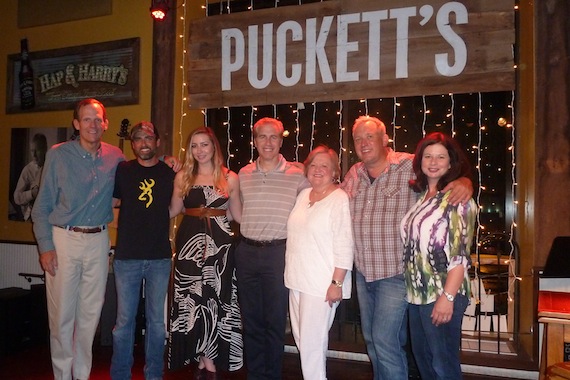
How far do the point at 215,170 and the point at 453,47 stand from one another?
1898 millimetres

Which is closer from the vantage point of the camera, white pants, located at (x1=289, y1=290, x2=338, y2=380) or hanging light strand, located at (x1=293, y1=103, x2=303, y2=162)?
white pants, located at (x1=289, y1=290, x2=338, y2=380)

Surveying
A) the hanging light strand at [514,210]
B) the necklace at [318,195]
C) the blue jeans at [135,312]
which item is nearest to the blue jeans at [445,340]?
the necklace at [318,195]

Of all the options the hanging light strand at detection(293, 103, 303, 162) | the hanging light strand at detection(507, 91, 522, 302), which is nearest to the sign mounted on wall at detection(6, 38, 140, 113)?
the hanging light strand at detection(293, 103, 303, 162)

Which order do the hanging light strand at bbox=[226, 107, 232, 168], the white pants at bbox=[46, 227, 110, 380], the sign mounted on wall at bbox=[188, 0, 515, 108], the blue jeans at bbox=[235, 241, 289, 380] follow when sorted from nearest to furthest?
the blue jeans at bbox=[235, 241, 289, 380], the white pants at bbox=[46, 227, 110, 380], the sign mounted on wall at bbox=[188, 0, 515, 108], the hanging light strand at bbox=[226, 107, 232, 168]

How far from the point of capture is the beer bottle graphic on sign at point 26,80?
4941mm

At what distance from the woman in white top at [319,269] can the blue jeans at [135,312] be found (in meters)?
0.91

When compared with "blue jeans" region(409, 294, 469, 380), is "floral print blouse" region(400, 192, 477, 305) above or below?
above

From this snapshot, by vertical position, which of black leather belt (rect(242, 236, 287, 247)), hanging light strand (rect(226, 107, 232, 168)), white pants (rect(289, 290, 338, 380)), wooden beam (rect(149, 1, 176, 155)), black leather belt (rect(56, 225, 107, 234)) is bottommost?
white pants (rect(289, 290, 338, 380))

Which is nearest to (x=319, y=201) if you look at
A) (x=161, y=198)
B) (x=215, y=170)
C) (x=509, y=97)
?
(x=215, y=170)

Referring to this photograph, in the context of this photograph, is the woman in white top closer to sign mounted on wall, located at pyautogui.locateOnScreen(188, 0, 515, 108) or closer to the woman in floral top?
the woman in floral top

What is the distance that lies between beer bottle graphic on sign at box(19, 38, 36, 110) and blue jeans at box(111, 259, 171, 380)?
2.86 metres

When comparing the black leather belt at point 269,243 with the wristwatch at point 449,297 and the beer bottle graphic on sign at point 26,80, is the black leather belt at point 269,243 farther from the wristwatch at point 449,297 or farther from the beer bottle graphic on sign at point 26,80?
the beer bottle graphic on sign at point 26,80

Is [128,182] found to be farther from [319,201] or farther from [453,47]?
[453,47]

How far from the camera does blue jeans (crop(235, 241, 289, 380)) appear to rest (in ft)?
9.39
